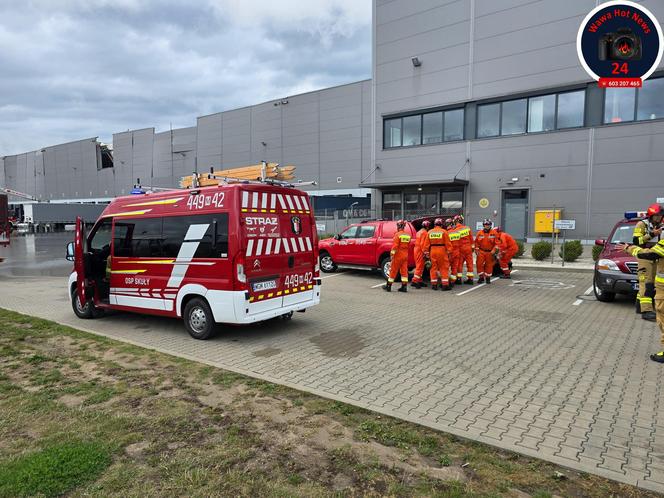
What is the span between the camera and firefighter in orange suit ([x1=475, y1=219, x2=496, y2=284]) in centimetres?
1188

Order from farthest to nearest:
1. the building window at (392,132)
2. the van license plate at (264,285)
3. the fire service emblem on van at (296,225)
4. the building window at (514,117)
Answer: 1. the building window at (392,132)
2. the building window at (514,117)
3. the fire service emblem on van at (296,225)
4. the van license plate at (264,285)

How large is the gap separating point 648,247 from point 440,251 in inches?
184

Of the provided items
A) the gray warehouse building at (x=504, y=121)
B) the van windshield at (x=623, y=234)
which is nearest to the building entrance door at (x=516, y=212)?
the gray warehouse building at (x=504, y=121)

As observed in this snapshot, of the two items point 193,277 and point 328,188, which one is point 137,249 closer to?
point 193,277

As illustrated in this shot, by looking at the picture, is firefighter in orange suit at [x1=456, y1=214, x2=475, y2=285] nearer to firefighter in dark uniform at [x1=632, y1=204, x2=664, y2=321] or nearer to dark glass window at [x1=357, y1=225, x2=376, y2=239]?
dark glass window at [x1=357, y1=225, x2=376, y2=239]

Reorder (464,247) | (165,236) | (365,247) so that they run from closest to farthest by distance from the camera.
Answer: (165,236)
(464,247)
(365,247)

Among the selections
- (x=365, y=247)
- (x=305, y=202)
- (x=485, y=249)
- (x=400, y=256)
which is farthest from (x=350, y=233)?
(x=305, y=202)

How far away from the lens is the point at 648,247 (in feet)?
22.2

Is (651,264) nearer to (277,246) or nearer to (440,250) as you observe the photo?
(440,250)

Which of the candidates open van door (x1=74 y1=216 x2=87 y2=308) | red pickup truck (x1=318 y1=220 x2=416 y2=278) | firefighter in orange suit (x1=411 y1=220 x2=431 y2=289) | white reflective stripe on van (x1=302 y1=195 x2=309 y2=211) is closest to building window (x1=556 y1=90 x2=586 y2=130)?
red pickup truck (x1=318 y1=220 x2=416 y2=278)

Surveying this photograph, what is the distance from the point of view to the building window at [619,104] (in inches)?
744

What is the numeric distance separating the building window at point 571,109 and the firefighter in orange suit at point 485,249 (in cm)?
→ 1178

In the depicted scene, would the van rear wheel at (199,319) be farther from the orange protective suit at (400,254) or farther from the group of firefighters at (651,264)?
the group of firefighters at (651,264)
